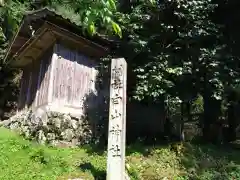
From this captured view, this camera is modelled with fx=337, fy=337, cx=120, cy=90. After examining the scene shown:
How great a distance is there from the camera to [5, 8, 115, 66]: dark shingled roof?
569 inches

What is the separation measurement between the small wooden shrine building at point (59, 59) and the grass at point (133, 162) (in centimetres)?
263

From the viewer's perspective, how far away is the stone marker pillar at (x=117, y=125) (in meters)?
9.78

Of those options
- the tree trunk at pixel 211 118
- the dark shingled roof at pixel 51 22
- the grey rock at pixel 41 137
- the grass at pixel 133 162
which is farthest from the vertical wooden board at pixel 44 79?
the tree trunk at pixel 211 118

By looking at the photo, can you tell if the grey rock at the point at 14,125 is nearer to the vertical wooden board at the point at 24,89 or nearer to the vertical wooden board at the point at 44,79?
the vertical wooden board at the point at 44,79

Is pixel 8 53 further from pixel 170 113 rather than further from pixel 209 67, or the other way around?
pixel 209 67

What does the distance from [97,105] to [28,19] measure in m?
5.18

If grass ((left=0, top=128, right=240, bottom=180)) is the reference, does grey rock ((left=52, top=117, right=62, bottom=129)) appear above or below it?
above

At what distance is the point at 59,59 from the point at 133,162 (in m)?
6.31

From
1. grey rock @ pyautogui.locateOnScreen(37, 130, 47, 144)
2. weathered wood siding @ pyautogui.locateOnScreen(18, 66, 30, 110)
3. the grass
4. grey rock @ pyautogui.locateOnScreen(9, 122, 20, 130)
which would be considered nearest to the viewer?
the grass

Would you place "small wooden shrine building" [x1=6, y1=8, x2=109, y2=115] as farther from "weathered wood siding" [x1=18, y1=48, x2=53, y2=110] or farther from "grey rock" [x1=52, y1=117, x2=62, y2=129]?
"grey rock" [x1=52, y1=117, x2=62, y2=129]

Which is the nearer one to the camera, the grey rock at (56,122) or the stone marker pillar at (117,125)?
the stone marker pillar at (117,125)

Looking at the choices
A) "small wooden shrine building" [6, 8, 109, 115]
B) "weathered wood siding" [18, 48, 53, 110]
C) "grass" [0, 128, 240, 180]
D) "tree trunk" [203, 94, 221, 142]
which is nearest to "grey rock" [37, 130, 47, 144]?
"grass" [0, 128, 240, 180]

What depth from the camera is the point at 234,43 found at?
561 inches

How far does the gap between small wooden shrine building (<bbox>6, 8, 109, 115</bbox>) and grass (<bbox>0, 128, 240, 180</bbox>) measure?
8.62ft
